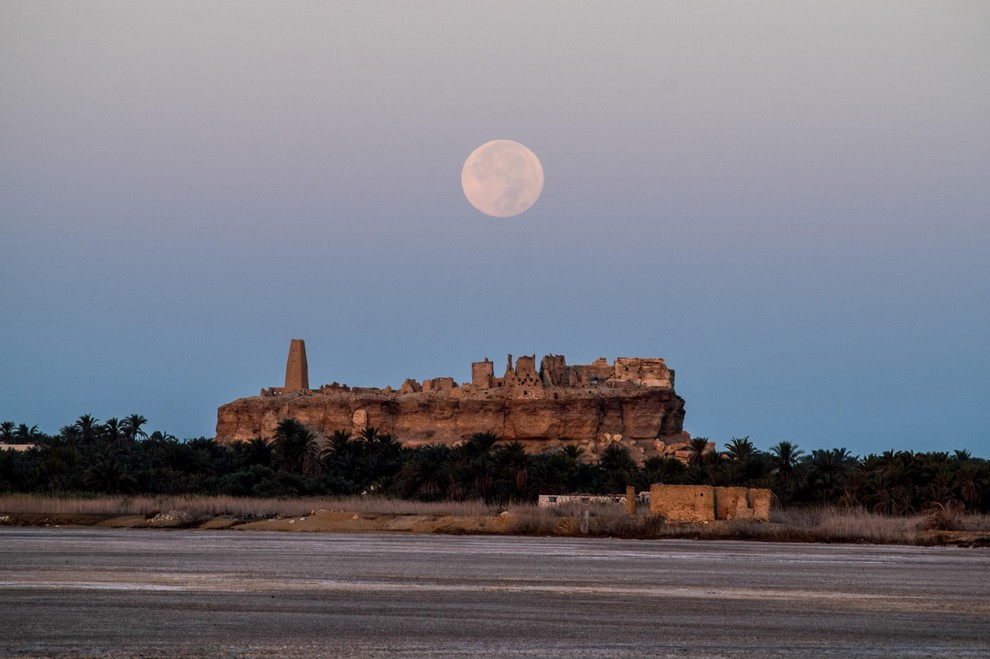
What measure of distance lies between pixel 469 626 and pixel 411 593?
5286 millimetres

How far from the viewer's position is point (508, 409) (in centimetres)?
11925

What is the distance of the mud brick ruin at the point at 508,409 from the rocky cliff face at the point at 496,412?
9 centimetres

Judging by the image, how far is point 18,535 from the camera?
45.2 metres

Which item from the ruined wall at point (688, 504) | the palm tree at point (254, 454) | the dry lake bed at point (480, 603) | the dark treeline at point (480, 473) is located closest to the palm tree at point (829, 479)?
the dark treeline at point (480, 473)

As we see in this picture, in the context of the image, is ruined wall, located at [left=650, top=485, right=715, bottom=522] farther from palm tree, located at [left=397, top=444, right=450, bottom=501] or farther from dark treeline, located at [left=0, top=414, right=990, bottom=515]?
palm tree, located at [left=397, top=444, right=450, bottom=501]

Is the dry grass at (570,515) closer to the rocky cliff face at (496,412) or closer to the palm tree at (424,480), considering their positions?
the palm tree at (424,480)

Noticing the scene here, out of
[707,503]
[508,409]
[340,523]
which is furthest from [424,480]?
[508,409]

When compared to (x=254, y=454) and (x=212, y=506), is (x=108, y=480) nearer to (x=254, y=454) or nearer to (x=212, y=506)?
(x=212, y=506)

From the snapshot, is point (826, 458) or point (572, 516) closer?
point (572, 516)

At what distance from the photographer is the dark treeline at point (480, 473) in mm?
63500

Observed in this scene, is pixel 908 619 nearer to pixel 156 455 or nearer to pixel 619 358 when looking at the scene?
pixel 156 455

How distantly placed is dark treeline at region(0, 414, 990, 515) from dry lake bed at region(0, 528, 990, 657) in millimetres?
26067

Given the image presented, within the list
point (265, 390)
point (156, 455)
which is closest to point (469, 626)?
point (156, 455)

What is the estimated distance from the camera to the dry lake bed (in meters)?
15.9
